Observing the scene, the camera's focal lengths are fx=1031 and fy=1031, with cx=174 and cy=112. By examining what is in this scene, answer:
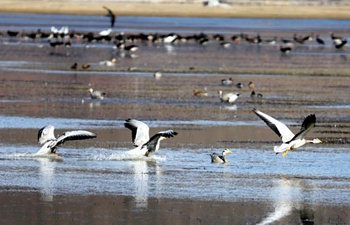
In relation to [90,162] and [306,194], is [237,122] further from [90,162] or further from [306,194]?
[306,194]

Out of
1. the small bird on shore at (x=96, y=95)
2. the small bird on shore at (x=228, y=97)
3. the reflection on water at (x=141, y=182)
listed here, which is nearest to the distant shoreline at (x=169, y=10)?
the small bird on shore at (x=228, y=97)

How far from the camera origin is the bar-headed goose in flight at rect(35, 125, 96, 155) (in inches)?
542

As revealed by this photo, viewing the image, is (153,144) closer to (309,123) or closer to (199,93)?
(309,123)

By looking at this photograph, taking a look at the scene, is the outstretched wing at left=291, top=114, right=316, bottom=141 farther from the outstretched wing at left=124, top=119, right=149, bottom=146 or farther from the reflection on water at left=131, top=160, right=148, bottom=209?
the outstretched wing at left=124, top=119, right=149, bottom=146

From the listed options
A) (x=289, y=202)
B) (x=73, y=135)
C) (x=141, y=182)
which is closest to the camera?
(x=289, y=202)

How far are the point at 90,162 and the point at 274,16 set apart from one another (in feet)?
220

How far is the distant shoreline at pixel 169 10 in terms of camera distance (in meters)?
78.4

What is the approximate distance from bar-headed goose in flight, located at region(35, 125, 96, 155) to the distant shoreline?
6380 centimetres

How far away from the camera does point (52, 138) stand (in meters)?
14.1

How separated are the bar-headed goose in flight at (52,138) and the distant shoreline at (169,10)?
63796 mm

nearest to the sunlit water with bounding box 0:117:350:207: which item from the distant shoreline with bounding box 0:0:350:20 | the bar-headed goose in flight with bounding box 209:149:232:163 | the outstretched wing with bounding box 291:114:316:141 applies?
the bar-headed goose in flight with bounding box 209:149:232:163

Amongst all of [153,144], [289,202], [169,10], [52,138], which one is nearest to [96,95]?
[52,138]

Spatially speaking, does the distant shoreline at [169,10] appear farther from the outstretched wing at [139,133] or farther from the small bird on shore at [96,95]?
the outstretched wing at [139,133]

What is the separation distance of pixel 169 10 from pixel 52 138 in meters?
66.6
